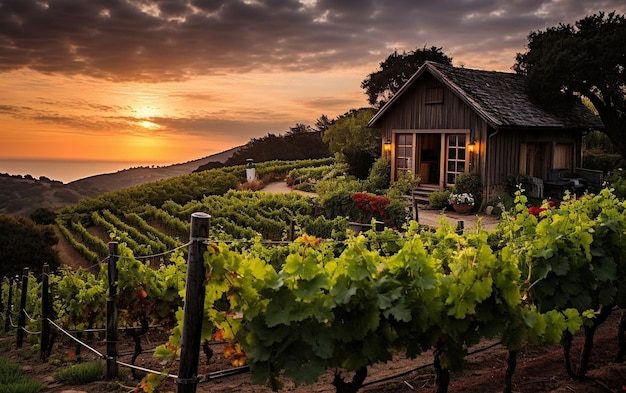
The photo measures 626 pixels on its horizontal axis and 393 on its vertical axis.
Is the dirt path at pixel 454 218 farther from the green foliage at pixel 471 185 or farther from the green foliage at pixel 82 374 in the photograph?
the green foliage at pixel 82 374

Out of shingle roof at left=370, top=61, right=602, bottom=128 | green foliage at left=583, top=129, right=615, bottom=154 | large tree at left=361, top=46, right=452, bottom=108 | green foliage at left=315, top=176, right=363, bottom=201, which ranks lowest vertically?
green foliage at left=315, top=176, right=363, bottom=201

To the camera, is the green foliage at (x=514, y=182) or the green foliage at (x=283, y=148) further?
the green foliage at (x=283, y=148)

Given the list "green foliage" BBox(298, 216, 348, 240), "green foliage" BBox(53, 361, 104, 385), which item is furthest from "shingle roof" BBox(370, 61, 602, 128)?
"green foliage" BBox(53, 361, 104, 385)

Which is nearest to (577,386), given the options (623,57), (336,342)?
(336,342)

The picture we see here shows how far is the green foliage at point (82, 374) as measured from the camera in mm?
6402

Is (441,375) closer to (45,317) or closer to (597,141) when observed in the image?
(45,317)

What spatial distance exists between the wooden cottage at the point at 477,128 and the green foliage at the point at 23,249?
12022mm

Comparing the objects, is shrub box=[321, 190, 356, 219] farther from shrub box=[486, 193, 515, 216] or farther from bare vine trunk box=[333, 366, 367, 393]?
bare vine trunk box=[333, 366, 367, 393]

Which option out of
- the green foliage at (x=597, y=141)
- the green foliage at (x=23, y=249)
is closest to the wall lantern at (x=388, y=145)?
the green foliage at (x=597, y=141)

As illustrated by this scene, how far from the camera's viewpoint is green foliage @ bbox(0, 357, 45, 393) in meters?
6.16

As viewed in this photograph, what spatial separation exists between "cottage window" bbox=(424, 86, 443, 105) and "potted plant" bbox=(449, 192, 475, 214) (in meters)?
3.67

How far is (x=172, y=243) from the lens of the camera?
18969mm

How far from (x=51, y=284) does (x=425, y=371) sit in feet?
24.3

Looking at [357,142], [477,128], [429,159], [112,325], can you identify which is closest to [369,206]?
[477,128]
